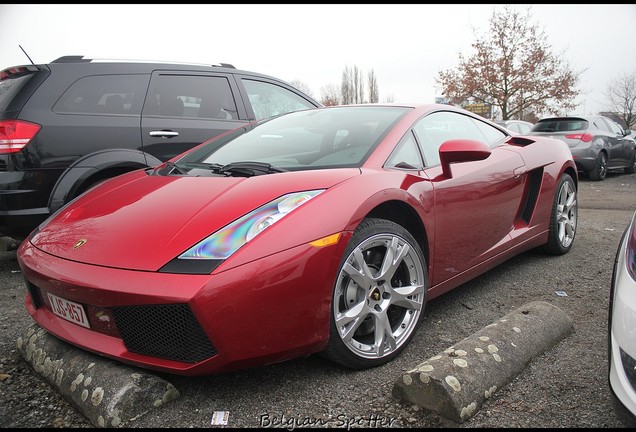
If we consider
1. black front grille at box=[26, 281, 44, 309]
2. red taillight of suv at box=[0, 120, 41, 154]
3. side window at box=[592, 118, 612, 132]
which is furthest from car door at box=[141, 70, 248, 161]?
side window at box=[592, 118, 612, 132]

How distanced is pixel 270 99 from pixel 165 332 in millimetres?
3648

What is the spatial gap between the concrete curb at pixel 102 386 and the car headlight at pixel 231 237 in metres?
0.48

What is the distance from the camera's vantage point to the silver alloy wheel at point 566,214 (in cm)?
389

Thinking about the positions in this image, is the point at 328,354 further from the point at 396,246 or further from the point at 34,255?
the point at 34,255

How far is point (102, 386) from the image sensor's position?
1.84 metres

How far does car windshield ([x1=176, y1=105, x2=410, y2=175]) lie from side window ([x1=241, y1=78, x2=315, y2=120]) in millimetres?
1761

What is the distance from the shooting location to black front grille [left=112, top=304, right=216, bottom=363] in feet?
5.67

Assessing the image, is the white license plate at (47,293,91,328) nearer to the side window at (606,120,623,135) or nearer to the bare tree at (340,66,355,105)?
the side window at (606,120,623,135)

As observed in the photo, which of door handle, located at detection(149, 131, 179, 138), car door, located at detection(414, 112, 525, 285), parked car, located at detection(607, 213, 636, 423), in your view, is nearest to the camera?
parked car, located at detection(607, 213, 636, 423)

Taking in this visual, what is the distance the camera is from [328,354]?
2053 mm

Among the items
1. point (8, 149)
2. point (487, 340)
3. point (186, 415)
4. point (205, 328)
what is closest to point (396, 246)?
point (487, 340)

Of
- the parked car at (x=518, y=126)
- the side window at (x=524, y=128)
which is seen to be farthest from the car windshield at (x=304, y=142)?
the side window at (x=524, y=128)

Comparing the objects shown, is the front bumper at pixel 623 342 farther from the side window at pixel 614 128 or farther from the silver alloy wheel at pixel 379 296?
the side window at pixel 614 128

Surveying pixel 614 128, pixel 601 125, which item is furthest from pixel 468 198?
pixel 614 128
